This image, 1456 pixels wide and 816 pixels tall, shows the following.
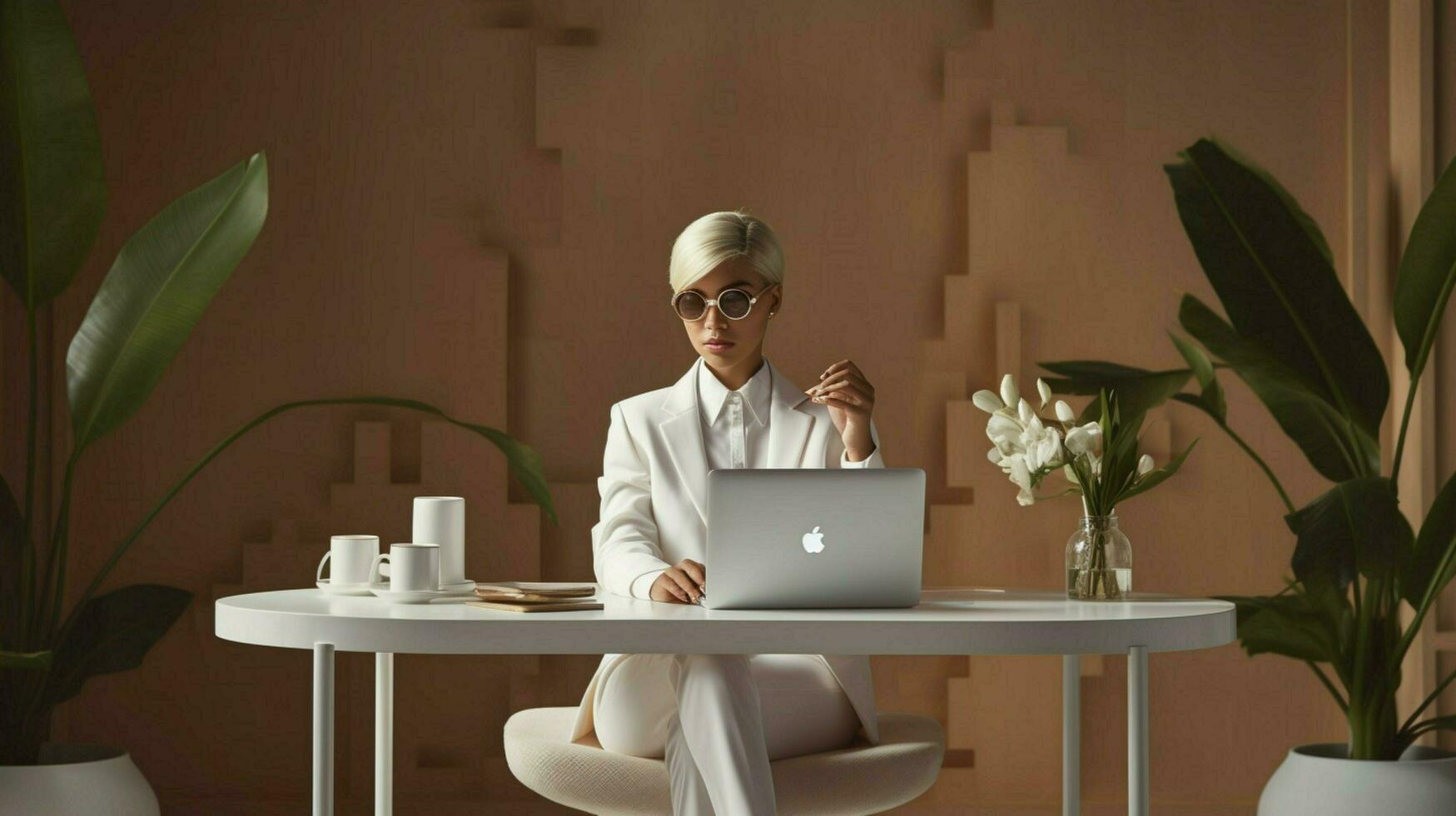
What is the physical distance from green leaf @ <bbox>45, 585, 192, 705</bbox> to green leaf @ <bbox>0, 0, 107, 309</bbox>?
Answer: 0.56 m

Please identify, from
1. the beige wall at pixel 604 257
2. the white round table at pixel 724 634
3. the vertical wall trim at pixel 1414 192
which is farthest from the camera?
the beige wall at pixel 604 257

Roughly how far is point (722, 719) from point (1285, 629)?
4.24 feet

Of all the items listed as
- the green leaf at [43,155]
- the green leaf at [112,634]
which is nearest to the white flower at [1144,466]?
the green leaf at [112,634]

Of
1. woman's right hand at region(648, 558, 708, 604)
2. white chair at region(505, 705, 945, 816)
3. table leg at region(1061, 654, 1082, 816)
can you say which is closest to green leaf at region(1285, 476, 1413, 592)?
table leg at region(1061, 654, 1082, 816)

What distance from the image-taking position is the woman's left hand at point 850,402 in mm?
2414

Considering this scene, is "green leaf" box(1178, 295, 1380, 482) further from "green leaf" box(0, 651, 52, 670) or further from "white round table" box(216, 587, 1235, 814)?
"green leaf" box(0, 651, 52, 670)

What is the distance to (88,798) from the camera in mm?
2520

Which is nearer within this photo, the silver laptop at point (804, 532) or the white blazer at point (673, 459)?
the silver laptop at point (804, 532)

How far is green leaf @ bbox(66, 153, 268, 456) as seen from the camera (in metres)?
2.59

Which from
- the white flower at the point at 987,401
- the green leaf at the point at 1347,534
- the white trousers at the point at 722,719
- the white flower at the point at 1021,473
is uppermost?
the white flower at the point at 987,401

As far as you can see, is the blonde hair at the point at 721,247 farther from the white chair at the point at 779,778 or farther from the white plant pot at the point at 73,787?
the white plant pot at the point at 73,787

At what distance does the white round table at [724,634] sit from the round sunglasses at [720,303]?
2.20 feet

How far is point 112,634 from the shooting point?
2.68 meters

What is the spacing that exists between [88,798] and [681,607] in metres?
1.21
